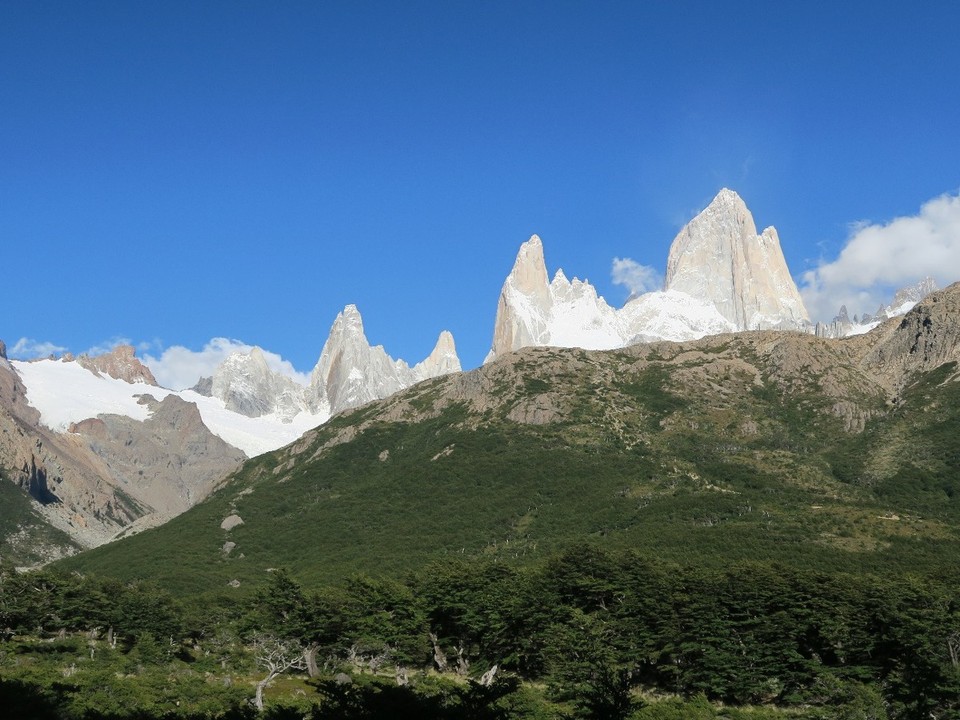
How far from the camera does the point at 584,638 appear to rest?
311 feet

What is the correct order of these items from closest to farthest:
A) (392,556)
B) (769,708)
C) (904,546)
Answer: (769,708)
(904,546)
(392,556)

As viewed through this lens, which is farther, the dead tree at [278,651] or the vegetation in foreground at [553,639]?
the dead tree at [278,651]

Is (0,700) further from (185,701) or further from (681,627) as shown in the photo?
(681,627)

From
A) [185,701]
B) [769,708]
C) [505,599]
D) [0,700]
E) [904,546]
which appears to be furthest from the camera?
[904,546]

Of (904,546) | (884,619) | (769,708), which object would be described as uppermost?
(904,546)

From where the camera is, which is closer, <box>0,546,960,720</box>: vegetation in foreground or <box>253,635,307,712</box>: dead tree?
<box>0,546,960,720</box>: vegetation in foreground

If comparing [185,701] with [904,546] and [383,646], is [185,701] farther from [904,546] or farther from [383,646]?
[904,546]

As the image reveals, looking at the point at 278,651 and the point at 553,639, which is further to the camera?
the point at 278,651

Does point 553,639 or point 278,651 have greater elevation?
point 278,651

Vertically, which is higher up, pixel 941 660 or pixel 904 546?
pixel 904 546

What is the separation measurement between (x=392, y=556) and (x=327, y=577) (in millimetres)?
25977

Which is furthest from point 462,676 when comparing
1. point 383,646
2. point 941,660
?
point 941,660

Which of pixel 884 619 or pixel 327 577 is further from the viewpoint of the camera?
pixel 327 577

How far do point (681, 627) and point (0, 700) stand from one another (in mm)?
61025
